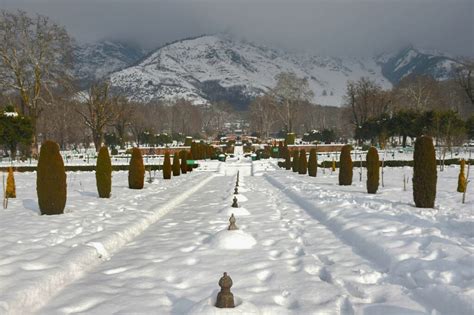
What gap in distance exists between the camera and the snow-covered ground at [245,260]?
16.1 ft

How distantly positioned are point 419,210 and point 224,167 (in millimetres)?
24060

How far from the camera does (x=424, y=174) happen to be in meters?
11.7

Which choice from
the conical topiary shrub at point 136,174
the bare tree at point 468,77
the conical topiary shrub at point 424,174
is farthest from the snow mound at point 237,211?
the bare tree at point 468,77

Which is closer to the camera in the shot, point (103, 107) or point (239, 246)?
point (239, 246)

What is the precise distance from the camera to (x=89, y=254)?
6.85 metres

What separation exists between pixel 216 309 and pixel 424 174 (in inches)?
379

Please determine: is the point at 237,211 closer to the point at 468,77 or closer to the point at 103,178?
the point at 103,178

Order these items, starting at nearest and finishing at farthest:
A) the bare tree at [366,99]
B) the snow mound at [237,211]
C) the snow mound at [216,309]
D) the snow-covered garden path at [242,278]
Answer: the snow mound at [216,309], the snow-covered garden path at [242,278], the snow mound at [237,211], the bare tree at [366,99]

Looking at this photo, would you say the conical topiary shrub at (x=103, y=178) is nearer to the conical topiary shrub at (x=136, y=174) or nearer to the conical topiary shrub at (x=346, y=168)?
the conical topiary shrub at (x=136, y=174)

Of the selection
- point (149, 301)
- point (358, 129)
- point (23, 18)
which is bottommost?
point (149, 301)

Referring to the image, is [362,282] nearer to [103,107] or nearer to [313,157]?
[313,157]

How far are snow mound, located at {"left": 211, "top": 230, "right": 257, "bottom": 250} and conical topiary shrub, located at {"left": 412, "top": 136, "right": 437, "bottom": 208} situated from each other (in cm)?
645

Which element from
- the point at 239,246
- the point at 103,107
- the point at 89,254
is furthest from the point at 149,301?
the point at 103,107

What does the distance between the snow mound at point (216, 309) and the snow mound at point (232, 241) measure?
3.04 m
